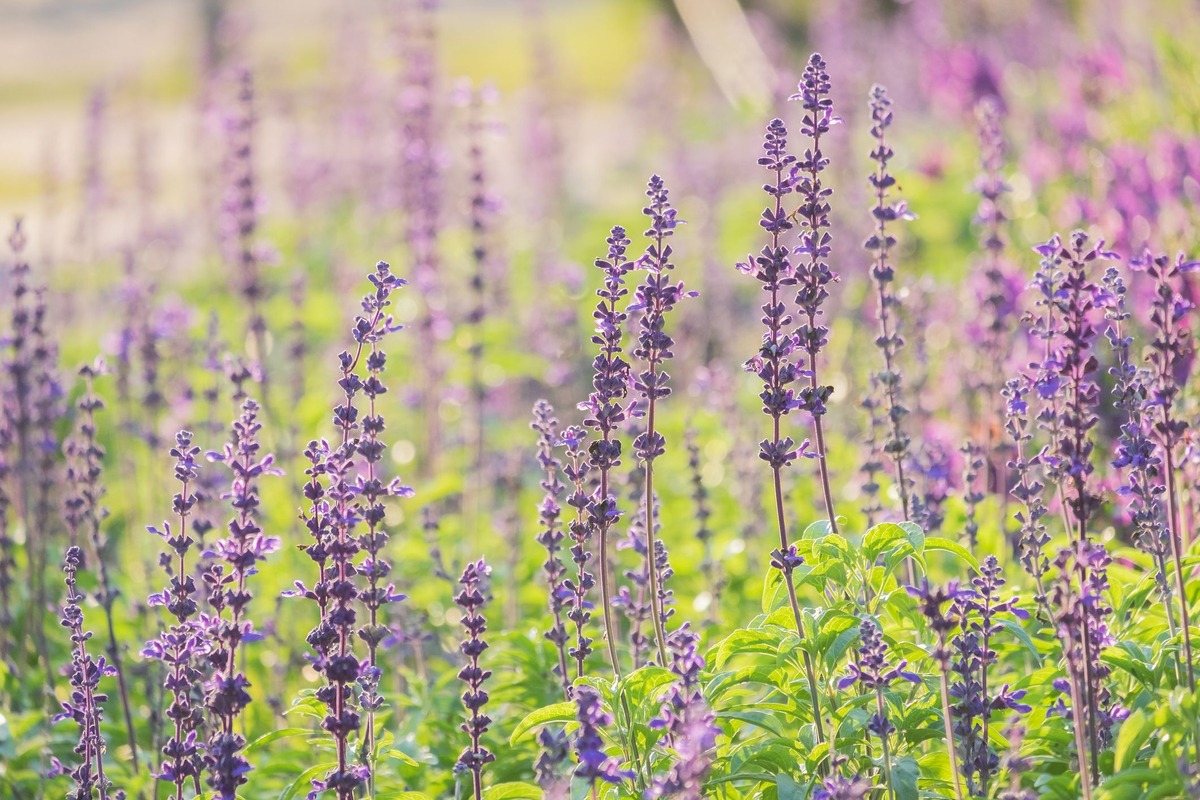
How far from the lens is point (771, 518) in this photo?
22.2 feet

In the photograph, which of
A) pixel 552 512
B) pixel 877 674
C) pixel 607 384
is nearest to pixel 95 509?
pixel 552 512

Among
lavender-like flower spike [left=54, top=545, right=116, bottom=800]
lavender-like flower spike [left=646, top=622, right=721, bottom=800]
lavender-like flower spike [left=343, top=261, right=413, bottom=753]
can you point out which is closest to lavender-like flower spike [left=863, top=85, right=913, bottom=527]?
lavender-like flower spike [left=646, top=622, right=721, bottom=800]

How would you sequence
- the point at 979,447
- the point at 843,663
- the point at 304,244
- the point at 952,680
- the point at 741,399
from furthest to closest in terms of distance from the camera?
the point at 304,244 → the point at 741,399 → the point at 979,447 → the point at 843,663 → the point at 952,680

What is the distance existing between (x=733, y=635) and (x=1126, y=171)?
16.7ft

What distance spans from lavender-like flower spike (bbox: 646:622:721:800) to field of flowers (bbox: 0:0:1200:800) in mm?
18

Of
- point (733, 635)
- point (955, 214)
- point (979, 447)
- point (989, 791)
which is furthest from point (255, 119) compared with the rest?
point (955, 214)

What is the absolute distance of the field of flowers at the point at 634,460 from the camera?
11.6 ft

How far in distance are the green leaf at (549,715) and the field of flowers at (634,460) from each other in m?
0.01

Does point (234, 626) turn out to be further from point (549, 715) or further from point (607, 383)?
point (607, 383)

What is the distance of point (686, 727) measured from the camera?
9.57ft

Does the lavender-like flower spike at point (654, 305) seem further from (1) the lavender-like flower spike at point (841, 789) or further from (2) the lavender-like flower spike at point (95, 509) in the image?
(2) the lavender-like flower spike at point (95, 509)

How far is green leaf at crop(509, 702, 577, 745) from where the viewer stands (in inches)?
140

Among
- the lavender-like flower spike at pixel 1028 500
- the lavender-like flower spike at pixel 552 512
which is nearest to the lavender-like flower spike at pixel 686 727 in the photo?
the lavender-like flower spike at pixel 552 512

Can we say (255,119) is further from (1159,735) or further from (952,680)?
(1159,735)
